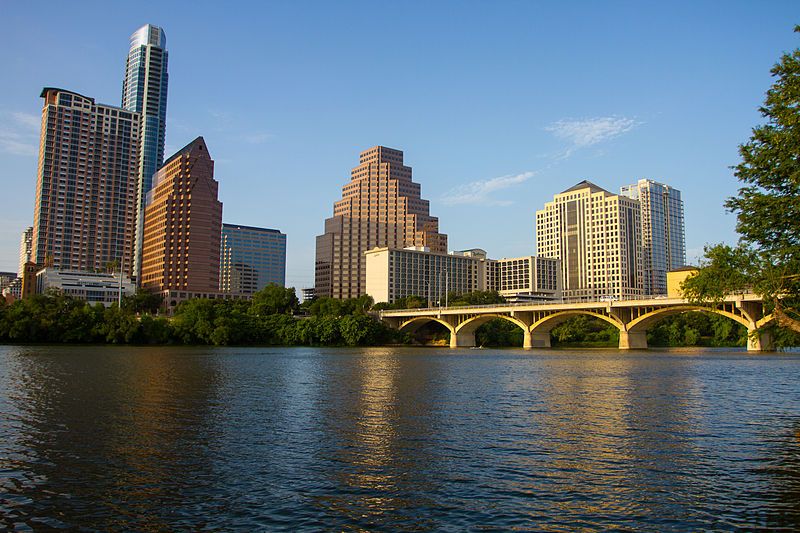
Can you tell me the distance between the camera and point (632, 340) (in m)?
122

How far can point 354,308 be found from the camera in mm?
187750

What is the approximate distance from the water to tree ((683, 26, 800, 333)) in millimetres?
6590

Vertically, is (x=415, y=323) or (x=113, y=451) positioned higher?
(x=415, y=323)

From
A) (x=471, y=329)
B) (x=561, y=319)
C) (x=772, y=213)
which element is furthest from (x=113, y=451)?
(x=471, y=329)

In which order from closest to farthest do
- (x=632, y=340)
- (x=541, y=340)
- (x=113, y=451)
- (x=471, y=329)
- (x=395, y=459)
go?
(x=395, y=459) < (x=113, y=451) < (x=632, y=340) < (x=541, y=340) < (x=471, y=329)

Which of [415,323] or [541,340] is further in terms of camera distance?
[415,323]

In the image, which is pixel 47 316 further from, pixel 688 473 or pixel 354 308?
pixel 688 473

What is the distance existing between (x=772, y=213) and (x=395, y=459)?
1976 centimetres

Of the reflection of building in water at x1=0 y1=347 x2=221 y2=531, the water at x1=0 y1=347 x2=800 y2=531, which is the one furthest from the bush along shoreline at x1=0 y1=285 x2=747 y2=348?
the water at x1=0 y1=347 x2=800 y2=531

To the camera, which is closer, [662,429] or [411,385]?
[662,429]

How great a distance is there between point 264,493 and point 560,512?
803cm

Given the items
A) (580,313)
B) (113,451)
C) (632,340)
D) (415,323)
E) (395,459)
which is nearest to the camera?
(395,459)

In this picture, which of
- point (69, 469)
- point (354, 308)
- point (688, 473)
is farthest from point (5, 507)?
point (354, 308)

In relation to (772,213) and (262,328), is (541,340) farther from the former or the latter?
(772,213)
